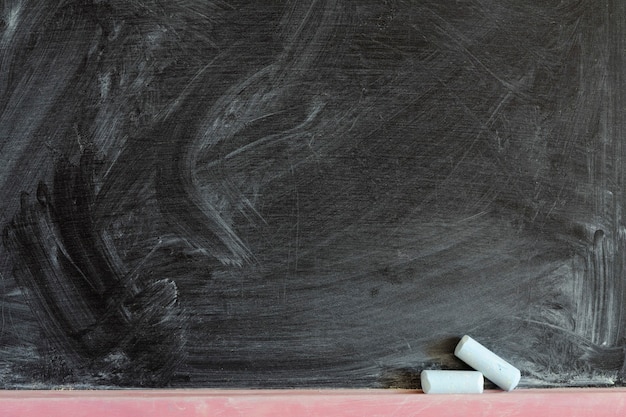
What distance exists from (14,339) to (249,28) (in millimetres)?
780

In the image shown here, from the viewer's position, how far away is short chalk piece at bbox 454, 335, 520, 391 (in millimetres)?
1101

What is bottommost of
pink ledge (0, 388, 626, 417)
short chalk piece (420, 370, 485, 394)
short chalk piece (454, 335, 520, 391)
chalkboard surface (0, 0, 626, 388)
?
pink ledge (0, 388, 626, 417)

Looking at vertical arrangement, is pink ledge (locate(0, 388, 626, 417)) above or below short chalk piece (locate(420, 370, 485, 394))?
below

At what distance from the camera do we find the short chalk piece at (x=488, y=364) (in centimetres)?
110

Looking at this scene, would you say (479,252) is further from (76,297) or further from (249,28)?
(76,297)

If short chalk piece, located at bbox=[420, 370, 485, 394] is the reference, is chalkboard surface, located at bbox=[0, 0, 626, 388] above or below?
above

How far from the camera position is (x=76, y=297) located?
1085 millimetres

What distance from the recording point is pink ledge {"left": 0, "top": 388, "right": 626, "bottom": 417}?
105 centimetres

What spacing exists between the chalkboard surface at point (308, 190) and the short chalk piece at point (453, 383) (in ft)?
0.12

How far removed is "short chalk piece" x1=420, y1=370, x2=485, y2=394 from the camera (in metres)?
1.09

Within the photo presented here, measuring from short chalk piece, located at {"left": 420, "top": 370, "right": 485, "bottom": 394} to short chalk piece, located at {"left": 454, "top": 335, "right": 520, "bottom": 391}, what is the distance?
0.07 ft

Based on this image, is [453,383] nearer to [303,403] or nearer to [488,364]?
[488,364]

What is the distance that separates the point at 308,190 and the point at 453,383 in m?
0.48

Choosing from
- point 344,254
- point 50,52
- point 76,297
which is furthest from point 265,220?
point 50,52
